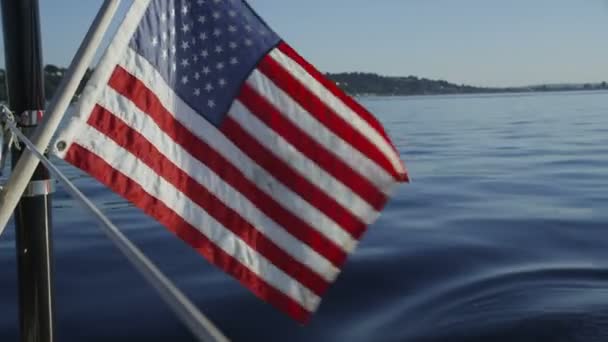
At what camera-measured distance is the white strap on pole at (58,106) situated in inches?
90.5

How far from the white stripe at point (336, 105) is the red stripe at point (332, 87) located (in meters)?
0.01

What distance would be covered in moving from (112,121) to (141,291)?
3086 millimetres

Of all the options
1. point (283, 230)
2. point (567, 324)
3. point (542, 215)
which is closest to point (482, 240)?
point (542, 215)

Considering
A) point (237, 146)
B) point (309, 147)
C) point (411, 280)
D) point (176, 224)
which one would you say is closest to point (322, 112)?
point (309, 147)

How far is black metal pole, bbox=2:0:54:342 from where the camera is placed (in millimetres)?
2686

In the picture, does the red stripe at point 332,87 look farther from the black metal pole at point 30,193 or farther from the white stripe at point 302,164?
the black metal pole at point 30,193

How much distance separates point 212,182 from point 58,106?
0.98 m

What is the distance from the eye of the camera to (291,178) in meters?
3.27

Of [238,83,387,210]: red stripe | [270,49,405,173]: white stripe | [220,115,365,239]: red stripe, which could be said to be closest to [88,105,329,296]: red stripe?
[220,115,365,239]: red stripe

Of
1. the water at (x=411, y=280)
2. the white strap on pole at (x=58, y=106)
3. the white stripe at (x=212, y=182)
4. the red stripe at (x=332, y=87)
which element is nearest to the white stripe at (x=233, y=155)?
the white stripe at (x=212, y=182)

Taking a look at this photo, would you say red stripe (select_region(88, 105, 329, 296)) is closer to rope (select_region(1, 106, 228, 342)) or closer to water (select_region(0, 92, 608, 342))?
rope (select_region(1, 106, 228, 342))

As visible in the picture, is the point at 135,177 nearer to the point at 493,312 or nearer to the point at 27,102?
the point at 27,102

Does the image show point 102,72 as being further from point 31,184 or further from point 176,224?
point 176,224

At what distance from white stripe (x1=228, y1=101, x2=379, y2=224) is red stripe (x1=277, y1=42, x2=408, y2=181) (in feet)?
1.21
